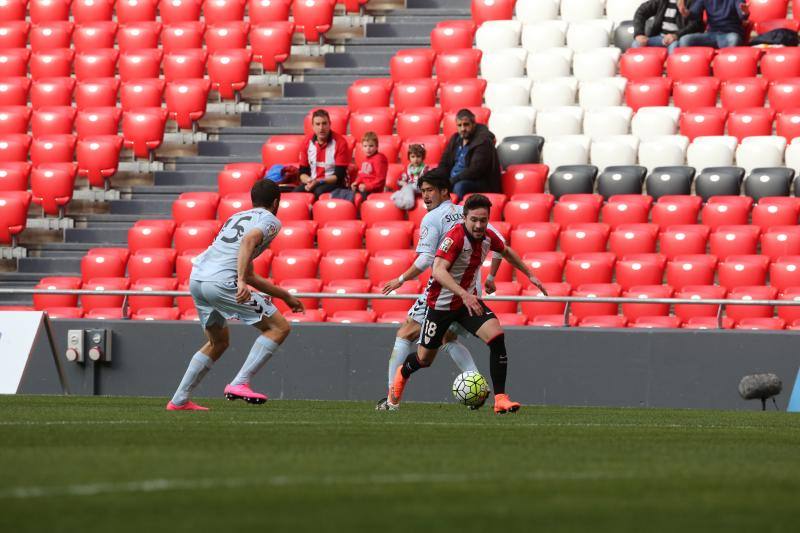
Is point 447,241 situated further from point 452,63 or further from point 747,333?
point 452,63

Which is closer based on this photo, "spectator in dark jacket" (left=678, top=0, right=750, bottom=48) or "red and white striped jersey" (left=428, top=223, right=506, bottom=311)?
"red and white striped jersey" (left=428, top=223, right=506, bottom=311)

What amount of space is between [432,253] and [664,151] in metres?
5.84

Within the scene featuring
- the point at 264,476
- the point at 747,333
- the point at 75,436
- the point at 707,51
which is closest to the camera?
the point at 264,476

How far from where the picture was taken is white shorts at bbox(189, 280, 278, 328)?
11609 mm

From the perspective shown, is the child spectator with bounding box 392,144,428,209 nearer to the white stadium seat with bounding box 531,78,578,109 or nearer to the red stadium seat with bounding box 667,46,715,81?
the white stadium seat with bounding box 531,78,578,109

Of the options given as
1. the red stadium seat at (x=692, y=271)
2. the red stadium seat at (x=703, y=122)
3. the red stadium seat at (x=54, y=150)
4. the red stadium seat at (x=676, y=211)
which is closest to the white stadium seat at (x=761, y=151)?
the red stadium seat at (x=703, y=122)

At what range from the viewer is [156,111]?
20.3 m

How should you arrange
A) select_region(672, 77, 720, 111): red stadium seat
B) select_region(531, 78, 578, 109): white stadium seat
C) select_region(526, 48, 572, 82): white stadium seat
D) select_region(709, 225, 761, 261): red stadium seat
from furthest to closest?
select_region(526, 48, 572, 82): white stadium seat
select_region(531, 78, 578, 109): white stadium seat
select_region(672, 77, 720, 111): red stadium seat
select_region(709, 225, 761, 261): red stadium seat

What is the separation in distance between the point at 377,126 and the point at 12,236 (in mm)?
4879

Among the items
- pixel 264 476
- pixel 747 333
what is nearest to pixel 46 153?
pixel 747 333

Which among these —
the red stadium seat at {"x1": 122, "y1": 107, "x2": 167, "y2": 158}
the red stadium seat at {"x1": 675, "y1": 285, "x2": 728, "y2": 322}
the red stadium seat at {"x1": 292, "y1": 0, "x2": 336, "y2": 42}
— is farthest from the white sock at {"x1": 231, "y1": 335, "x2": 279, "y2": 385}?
the red stadium seat at {"x1": 292, "y1": 0, "x2": 336, "y2": 42}

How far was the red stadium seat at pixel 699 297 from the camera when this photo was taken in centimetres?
1545

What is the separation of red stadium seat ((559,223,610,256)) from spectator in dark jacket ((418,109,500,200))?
1155 millimetres

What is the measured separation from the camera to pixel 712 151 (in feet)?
57.1
